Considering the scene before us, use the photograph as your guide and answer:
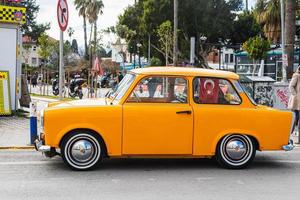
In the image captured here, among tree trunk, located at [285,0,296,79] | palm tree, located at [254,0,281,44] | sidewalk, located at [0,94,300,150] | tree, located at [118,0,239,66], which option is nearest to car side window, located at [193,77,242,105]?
sidewalk, located at [0,94,300,150]

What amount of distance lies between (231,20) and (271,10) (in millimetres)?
13153

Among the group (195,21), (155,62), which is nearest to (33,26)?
(155,62)

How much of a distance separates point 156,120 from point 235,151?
52.7 inches

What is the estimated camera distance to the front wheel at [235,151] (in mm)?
7859

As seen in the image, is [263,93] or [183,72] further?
[263,93]

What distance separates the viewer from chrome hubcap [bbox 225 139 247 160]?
7.86 meters

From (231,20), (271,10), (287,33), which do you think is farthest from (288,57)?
(231,20)

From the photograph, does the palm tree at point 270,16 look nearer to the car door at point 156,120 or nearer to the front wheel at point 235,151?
the front wheel at point 235,151

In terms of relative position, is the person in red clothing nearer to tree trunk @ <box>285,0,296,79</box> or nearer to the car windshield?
the car windshield

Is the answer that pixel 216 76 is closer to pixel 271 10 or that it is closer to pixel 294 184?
pixel 294 184

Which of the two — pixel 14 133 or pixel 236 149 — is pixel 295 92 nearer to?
pixel 236 149

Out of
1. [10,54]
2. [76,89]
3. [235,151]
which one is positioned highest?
[10,54]

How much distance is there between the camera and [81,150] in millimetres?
7555

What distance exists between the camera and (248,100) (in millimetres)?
8039
